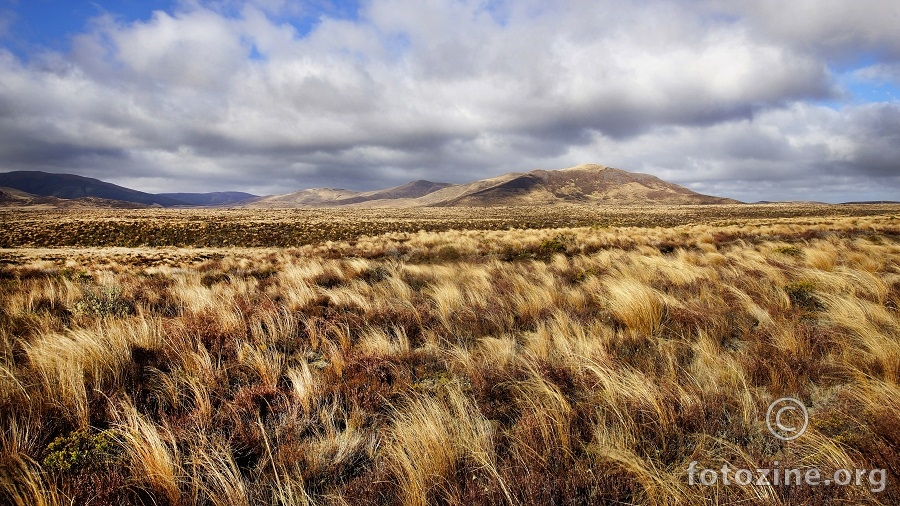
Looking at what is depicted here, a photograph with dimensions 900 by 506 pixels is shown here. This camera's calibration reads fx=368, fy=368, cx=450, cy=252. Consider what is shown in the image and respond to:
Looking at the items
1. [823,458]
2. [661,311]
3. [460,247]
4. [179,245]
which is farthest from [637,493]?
[179,245]

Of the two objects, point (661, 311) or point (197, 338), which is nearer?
point (197, 338)

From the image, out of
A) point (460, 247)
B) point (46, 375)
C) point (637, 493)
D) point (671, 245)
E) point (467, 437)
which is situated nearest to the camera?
point (637, 493)

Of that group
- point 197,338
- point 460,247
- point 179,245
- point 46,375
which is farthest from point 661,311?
point 179,245

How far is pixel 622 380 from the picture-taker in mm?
2775

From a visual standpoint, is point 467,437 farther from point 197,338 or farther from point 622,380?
point 197,338

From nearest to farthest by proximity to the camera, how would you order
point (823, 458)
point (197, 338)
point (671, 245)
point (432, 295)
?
point (823, 458)
point (197, 338)
point (432, 295)
point (671, 245)

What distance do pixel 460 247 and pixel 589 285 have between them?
9987mm

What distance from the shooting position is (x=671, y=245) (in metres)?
15.0

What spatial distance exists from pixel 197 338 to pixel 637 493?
393 centimetres

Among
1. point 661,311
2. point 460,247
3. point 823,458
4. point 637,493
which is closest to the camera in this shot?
point 637,493

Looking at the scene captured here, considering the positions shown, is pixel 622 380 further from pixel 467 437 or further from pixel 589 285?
pixel 589 285

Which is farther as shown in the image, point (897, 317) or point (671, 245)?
point (671, 245)

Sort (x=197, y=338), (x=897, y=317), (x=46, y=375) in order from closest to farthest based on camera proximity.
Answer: (x=46, y=375)
(x=197, y=338)
(x=897, y=317)

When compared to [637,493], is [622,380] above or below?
above
